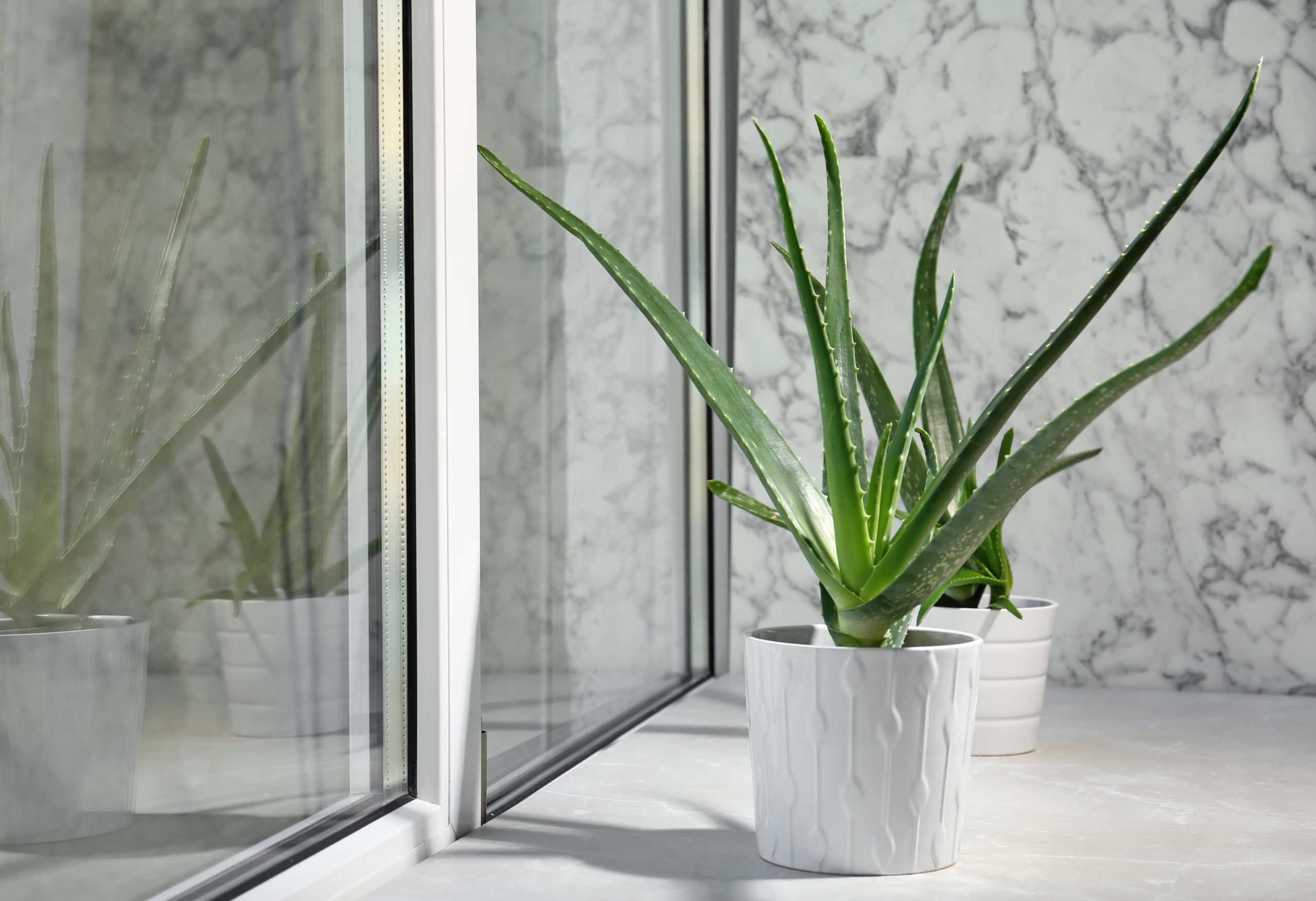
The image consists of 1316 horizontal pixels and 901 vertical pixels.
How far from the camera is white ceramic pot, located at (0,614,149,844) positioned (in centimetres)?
41

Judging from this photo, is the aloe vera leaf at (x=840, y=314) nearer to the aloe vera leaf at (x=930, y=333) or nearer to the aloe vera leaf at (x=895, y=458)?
the aloe vera leaf at (x=895, y=458)

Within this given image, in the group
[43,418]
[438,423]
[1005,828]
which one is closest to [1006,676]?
[1005,828]

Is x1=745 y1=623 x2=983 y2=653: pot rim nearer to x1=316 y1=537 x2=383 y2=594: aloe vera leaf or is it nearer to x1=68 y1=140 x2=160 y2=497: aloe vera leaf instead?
x1=316 y1=537 x2=383 y2=594: aloe vera leaf

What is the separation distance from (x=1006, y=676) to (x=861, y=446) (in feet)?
1.18

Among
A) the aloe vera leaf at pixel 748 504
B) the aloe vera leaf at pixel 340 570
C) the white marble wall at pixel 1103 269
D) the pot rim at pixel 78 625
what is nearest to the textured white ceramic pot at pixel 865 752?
the aloe vera leaf at pixel 748 504

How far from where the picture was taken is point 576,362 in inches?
38.2

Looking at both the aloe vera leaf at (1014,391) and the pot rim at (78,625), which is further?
the aloe vera leaf at (1014,391)

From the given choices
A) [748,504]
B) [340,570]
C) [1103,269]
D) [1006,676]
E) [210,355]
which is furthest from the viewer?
[1103,269]

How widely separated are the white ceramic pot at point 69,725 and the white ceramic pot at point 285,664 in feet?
0.20

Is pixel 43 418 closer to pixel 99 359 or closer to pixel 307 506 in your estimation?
pixel 99 359

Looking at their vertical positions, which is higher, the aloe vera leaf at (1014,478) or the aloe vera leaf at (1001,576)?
the aloe vera leaf at (1014,478)

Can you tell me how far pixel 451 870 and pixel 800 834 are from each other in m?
0.19

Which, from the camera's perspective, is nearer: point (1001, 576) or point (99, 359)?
point (99, 359)

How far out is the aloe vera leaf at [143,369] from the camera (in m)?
0.44
